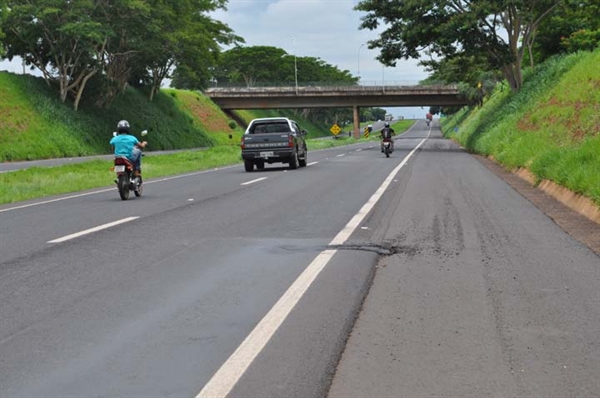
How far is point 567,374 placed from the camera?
4176 millimetres

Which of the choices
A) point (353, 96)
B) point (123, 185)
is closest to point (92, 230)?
point (123, 185)

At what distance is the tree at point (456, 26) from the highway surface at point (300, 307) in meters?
26.3

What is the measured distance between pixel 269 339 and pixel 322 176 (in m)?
16.3

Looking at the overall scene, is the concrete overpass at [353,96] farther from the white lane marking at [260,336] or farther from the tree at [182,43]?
the white lane marking at [260,336]

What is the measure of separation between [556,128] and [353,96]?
56695 mm

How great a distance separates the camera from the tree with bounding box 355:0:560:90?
35.5 metres

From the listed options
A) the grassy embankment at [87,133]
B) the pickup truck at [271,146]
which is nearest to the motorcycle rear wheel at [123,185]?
the grassy embankment at [87,133]

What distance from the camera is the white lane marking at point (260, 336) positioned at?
13.1 feet

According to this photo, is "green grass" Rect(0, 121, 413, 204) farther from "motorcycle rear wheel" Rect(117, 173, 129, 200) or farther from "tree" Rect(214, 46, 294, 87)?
"tree" Rect(214, 46, 294, 87)

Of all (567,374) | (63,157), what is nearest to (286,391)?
(567,374)

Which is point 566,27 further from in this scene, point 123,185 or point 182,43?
point 123,185

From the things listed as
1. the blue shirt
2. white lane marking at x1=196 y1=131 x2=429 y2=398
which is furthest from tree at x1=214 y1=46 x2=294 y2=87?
white lane marking at x1=196 y1=131 x2=429 y2=398

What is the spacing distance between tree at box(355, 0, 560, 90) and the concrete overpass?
36.9 metres

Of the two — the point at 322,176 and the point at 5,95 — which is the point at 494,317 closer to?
the point at 322,176
